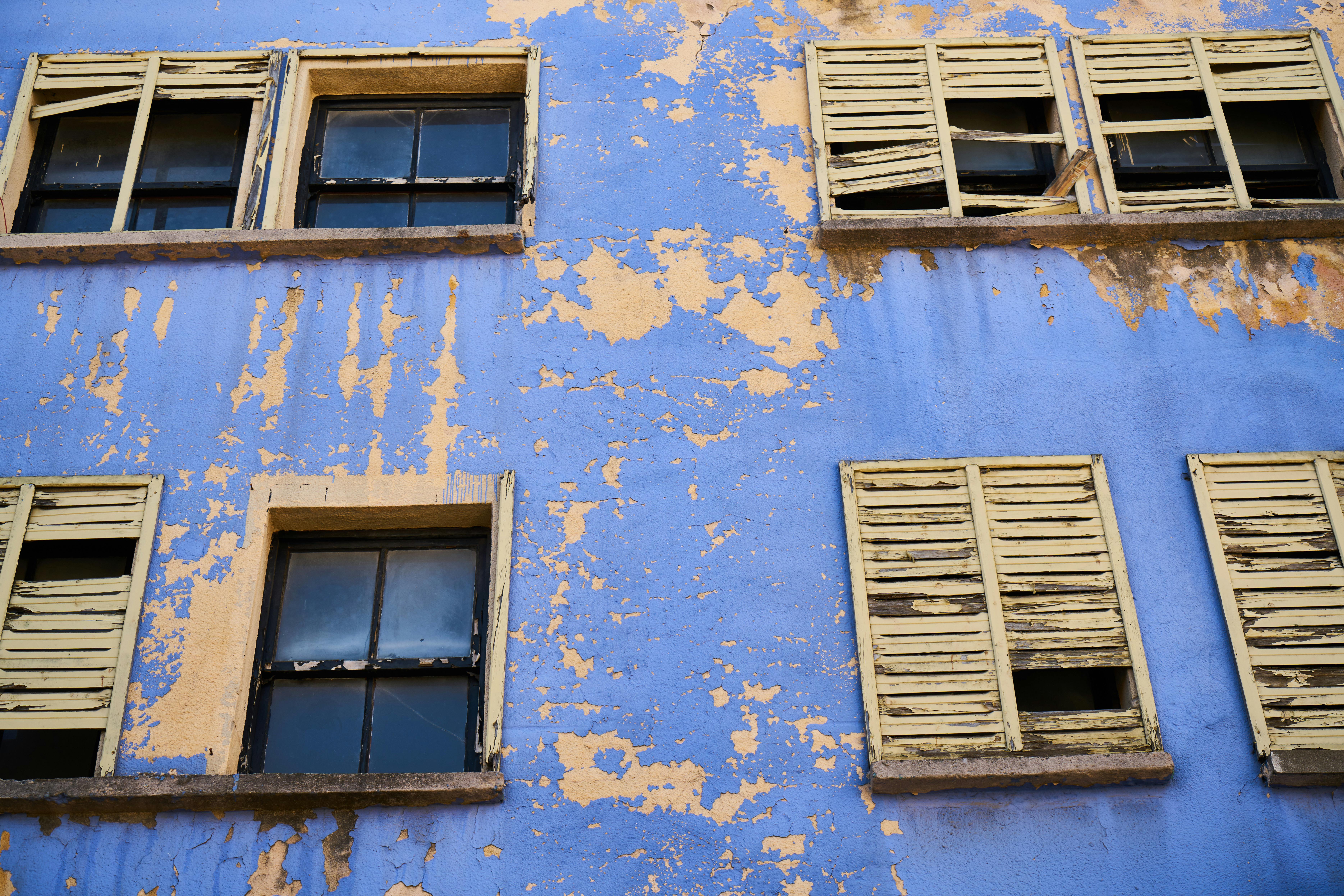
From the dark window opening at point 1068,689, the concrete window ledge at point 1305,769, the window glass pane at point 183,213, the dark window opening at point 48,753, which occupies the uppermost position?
the window glass pane at point 183,213

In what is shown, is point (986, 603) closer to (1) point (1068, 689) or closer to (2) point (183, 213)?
(1) point (1068, 689)

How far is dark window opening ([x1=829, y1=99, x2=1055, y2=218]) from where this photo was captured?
5.75 meters

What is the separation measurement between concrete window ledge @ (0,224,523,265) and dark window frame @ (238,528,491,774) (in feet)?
4.75

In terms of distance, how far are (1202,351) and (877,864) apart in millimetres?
2937

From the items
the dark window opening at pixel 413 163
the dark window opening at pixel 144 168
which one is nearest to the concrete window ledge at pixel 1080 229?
the dark window opening at pixel 413 163

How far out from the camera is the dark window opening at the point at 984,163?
5750mm

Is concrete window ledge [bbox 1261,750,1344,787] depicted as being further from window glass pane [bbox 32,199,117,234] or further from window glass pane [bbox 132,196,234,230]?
window glass pane [bbox 32,199,117,234]

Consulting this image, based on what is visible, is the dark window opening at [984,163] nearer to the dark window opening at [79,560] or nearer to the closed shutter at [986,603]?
the closed shutter at [986,603]

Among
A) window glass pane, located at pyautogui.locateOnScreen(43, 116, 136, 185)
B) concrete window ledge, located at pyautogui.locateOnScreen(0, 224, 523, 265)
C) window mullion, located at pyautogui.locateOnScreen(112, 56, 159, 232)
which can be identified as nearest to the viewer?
concrete window ledge, located at pyautogui.locateOnScreen(0, 224, 523, 265)

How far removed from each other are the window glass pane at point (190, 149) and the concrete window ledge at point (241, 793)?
11.0 feet

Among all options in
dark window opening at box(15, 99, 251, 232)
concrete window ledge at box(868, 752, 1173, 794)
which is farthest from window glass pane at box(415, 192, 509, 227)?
concrete window ledge at box(868, 752, 1173, 794)

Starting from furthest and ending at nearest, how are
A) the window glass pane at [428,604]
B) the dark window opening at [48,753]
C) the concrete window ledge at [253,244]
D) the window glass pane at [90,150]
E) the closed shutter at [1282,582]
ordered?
the window glass pane at [90,150], the concrete window ledge at [253,244], the window glass pane at [428,604], the dark window opening at [48,753], the closed shutter at [1282,582]

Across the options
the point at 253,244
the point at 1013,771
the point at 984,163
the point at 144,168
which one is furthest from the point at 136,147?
the point at 1013,771

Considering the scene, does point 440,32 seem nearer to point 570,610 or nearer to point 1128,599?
point 570,610
